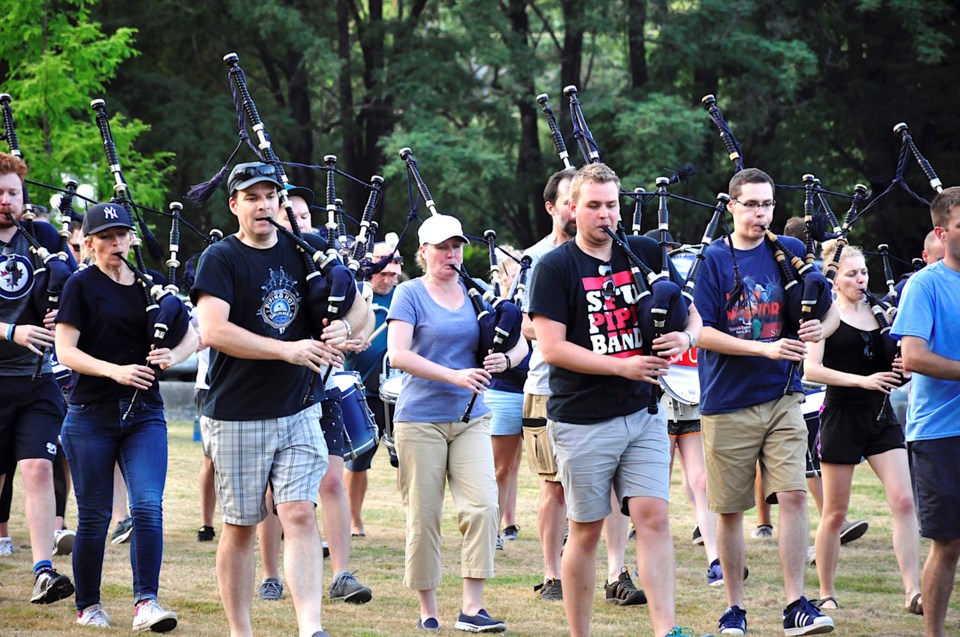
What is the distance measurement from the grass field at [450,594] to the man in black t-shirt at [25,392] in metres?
0.36

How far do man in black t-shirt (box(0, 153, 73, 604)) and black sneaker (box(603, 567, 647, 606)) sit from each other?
298 centimetres

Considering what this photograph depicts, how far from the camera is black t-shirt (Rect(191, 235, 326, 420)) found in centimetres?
588

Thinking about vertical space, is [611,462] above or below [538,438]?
above

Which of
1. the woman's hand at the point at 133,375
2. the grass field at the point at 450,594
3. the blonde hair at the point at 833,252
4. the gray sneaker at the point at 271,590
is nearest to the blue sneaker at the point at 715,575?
the grass field at the point at 450,594

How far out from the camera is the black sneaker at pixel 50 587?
7387 mm

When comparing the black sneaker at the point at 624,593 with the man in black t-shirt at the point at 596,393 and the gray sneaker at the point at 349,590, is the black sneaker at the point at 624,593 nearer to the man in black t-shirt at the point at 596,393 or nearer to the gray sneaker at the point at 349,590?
the gray sneaker at the point at 349,590

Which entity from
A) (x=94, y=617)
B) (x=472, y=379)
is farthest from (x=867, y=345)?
(x=94, y=617)

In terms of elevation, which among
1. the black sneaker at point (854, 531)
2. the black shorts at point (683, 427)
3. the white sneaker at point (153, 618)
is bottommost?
the black sneaker at point (854, 531)

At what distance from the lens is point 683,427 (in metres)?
9.05

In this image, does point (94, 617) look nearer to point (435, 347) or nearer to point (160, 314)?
point (160, 314)

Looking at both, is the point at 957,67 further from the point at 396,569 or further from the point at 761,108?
the point at 396,569

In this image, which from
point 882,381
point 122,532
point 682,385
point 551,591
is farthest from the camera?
point 122,532

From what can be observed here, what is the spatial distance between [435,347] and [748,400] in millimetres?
1600

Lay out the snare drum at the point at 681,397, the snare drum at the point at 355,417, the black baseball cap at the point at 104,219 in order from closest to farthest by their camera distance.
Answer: the black baseball cap at the point at 104,219, the snare drum at the point at 355,417, the snare drum at the point at 681,397
